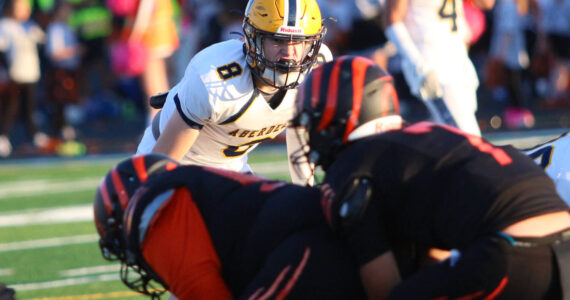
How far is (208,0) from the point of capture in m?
12.3

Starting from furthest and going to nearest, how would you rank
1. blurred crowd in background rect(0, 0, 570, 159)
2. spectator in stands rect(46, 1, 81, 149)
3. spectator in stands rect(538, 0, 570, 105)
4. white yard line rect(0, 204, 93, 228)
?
spectator in stands rect(46, 1, 81, 149) → spectator in stands rect(538, 0, 570, 105) → blurred crowd in background rect(0, 0, 570, 159) → white yard line rect(0, 204, 93, 228)

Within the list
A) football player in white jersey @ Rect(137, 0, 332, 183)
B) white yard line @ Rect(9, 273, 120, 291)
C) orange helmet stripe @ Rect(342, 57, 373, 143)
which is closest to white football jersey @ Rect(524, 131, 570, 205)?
orange helmet stripe @ Rect(342, 57, 373, 143)

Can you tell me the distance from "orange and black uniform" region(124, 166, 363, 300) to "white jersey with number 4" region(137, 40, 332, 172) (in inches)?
44.0

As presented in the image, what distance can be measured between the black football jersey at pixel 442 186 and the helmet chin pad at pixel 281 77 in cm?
127

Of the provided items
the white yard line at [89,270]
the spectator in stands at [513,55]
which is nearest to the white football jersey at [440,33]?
the white yard line at [89,270]

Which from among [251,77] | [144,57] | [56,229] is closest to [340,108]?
[251,77]

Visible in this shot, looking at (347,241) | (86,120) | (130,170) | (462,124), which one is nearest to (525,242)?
(347,241)

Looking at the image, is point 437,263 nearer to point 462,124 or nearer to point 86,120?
point 462,124

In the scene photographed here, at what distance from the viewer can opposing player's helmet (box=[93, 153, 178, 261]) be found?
309cm

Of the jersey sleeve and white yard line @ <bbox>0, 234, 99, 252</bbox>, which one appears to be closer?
the jersey sleeve

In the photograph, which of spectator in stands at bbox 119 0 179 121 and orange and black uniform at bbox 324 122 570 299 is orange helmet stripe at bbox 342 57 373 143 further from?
spectator in stands at bbox 119 0 179 121

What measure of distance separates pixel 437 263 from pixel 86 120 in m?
12.0

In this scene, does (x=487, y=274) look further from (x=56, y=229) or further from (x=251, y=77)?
(x=56, y=229)

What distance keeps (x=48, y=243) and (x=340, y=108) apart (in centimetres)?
380
